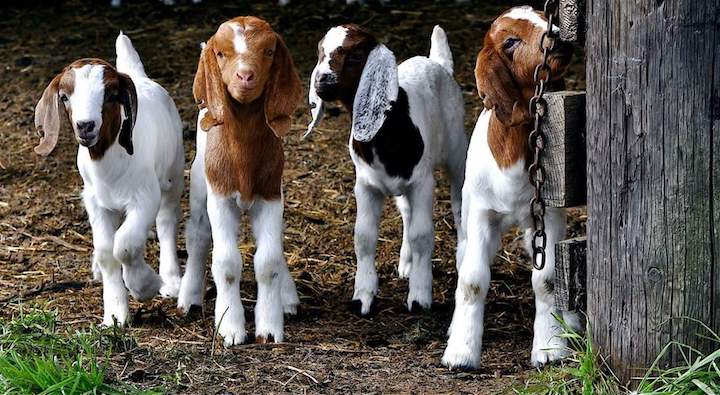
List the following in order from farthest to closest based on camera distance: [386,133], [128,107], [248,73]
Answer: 1. [386,133]
2. [128,107]
3. [248,73]

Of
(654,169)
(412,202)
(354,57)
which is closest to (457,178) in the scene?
(412,202)

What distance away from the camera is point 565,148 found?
5430 millimetres

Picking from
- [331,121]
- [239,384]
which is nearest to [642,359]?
[239,384]

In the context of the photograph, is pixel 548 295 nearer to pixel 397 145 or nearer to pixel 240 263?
pixel 397 145

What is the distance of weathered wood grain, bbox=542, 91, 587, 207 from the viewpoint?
213 inches

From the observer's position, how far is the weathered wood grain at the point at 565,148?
5406mm

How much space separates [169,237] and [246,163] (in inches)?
50.0

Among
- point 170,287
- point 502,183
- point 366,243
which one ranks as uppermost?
point 502,183

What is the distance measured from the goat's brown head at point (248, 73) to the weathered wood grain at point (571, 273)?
1534 mm

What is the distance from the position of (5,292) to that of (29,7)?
624cm

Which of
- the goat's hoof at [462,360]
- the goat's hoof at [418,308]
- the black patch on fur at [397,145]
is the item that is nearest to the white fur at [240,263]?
the black patch on fur at [397,145]

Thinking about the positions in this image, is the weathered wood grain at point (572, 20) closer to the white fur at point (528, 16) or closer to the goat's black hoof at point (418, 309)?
the white fur at point (528, 16)

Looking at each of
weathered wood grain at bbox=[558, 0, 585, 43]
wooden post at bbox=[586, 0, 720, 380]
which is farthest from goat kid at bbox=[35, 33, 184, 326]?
wooden post at bbox=[586, 0, 720, 380]

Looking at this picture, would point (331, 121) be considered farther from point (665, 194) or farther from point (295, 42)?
point (665, 194)
